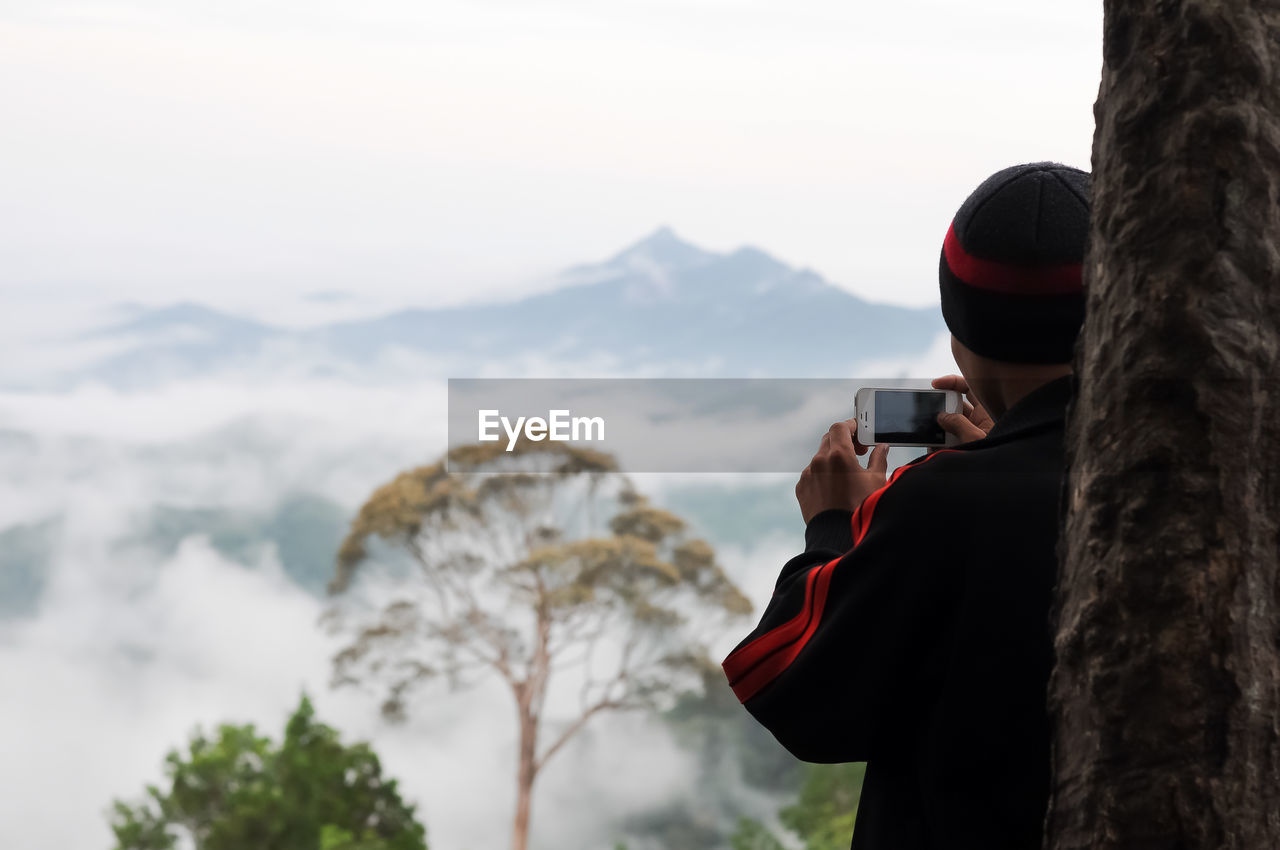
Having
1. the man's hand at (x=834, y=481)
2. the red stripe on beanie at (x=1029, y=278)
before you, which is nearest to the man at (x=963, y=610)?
the red stripe on beanie at (x=1029, y=278)

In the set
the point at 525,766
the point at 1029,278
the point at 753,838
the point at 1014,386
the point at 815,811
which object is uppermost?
the point at 1029,278

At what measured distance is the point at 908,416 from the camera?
1.72 m

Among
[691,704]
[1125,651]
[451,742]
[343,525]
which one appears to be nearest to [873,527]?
[1125,651]

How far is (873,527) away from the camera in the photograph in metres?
1.38

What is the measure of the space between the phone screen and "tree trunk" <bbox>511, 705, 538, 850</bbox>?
69.8ft

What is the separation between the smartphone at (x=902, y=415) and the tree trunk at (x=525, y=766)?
21.3 metres

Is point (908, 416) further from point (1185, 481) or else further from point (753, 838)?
point (753, 838)

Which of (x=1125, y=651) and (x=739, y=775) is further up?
(x=1125, y=651)

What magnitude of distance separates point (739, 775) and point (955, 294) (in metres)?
26.5

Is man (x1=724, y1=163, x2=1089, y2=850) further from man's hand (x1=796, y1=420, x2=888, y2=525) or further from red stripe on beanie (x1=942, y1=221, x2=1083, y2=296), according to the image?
man's hand (x1=796, y1=420, x2=888, y2=525)

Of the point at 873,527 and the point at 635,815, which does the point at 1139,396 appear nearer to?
the point at 873,527

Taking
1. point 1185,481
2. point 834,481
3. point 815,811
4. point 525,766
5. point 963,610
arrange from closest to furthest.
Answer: point 1185,481 < point 963,610 < point 834,481 < point 525,766 < point 815,811

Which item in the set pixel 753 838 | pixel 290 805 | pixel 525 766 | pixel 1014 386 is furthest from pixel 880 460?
pixel 753 838

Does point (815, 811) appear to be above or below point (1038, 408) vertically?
below
